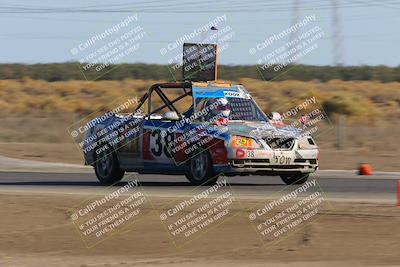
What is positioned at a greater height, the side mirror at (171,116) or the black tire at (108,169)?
the side mirror at (171,116)

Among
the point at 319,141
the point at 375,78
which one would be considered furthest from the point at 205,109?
the point at 375,78

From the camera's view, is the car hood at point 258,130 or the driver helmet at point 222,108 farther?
the driver helmet at point 222,108

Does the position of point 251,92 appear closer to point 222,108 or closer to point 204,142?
point 222,108

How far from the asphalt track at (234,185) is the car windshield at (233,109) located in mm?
1244

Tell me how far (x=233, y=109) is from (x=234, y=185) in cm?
140

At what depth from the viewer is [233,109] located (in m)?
19.2

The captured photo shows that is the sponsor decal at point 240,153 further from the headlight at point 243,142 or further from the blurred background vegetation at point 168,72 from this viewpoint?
the blurred background vegetation at point 168,72

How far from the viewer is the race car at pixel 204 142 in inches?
709

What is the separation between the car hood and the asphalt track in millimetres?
945

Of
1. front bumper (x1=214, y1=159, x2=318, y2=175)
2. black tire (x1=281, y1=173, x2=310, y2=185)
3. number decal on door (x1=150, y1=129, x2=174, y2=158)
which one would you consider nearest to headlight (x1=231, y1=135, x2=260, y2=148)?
front bumper (x1=214, y1=159, x2=318, y2=175)

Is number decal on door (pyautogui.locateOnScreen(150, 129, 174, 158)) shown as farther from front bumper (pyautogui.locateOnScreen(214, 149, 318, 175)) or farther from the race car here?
front bumper (pyautogui.locateOnScreen(214, 149, 318, 175))

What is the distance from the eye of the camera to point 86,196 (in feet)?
55.5

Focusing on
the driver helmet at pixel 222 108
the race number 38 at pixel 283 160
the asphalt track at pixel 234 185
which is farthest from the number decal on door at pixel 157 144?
the race number 38 at pixel 283 160

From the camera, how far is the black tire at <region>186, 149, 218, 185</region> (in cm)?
1816
